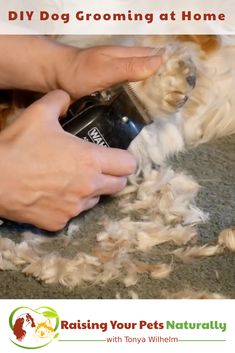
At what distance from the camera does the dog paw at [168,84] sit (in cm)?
75

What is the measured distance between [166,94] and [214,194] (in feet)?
0.47

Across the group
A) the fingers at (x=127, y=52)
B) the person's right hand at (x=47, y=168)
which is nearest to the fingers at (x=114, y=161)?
the person's right hand at (x=47, y=168)

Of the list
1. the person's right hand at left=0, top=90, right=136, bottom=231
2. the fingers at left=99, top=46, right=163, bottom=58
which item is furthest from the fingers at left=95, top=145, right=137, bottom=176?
the fingers at left=99, top=46, right=163, bottom=58

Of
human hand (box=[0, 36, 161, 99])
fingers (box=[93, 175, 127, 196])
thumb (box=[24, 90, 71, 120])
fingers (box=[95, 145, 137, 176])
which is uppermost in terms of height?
human hand (box=[0, 36, 161, 99])

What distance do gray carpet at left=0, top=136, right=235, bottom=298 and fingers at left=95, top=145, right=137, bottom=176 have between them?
66mm

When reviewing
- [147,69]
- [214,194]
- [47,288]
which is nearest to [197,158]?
[214,194]

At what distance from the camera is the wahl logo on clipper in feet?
2.42

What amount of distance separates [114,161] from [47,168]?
0.26 ft

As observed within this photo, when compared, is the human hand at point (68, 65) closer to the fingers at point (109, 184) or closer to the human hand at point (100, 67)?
the human hand at point (100, 67)

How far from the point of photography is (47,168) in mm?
705
